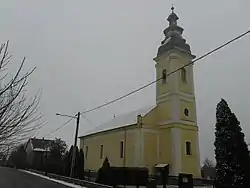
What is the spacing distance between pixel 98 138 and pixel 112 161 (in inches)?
247

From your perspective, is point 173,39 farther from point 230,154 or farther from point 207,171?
point 207,171

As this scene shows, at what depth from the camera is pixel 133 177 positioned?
2488cm

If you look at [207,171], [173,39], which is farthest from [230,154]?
[207,171]

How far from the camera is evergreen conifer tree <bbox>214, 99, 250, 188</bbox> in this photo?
1587 cm

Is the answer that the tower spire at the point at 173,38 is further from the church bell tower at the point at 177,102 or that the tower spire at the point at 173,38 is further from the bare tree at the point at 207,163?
the bare tree at the point at 207,163

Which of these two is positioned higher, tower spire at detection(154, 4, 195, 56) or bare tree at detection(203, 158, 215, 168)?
tower spire at detection(154, 4, 195, 56)

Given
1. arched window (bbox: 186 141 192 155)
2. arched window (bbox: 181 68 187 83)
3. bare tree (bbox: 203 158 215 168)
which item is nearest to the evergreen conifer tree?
arched window (bbox: 186 141 192 155)

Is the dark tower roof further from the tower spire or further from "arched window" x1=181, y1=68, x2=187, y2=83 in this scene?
"arched window" x1=181, y1=68, x2=187, y2=83

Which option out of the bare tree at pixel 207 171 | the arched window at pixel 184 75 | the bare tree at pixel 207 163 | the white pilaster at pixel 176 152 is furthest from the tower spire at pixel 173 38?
the bare tree at pixel 207 163

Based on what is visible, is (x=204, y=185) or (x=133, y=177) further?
(x=204, y=185)

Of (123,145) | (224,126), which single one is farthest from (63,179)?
(224,126)

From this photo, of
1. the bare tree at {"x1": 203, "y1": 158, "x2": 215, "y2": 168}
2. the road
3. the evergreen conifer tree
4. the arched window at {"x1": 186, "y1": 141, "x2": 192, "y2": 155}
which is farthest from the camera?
the bare tree at {"x1": 203, "y1": 158, "x2": 215, "y2": 168}

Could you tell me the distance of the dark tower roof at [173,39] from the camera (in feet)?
117

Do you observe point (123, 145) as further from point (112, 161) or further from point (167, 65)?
point (167, 65)
